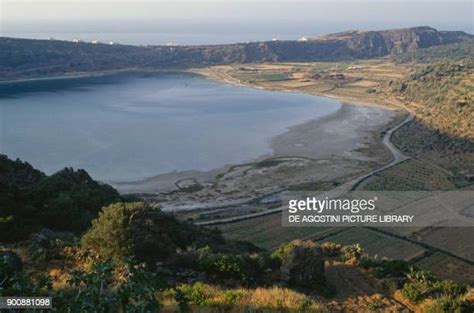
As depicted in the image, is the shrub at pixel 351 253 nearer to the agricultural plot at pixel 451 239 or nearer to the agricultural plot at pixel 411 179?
the agricultural plot at pixel 451 239

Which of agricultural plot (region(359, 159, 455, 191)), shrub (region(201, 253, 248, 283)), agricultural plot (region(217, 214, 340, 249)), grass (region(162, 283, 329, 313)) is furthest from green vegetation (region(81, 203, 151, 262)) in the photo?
agricultural plot (region(359, 159, 455, 191))

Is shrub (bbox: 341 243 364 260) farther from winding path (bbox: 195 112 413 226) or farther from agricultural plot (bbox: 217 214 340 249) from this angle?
winding path (bbox: 195 112 413 226)

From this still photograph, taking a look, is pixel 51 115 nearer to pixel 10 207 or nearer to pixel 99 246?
pixel 10 207

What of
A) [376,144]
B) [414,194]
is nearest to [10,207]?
[414,194]

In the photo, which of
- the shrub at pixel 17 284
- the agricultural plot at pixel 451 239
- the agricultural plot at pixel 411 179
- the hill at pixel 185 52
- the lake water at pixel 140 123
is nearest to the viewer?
the shrub at pixel 17 284

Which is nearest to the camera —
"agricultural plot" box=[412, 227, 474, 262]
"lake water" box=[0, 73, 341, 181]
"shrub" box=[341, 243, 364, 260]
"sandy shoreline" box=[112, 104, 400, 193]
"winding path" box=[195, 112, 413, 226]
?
"shrub" box=[341, 243, 364, 260]

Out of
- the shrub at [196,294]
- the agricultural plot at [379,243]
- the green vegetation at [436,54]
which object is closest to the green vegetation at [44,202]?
the shrub at [196,294]

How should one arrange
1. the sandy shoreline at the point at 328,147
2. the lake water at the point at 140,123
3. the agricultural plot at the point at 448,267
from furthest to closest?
the lake water at the point at 140,123
the sandy shoreline at the point at 328,147
the agricultural plot at the point at 448,267
